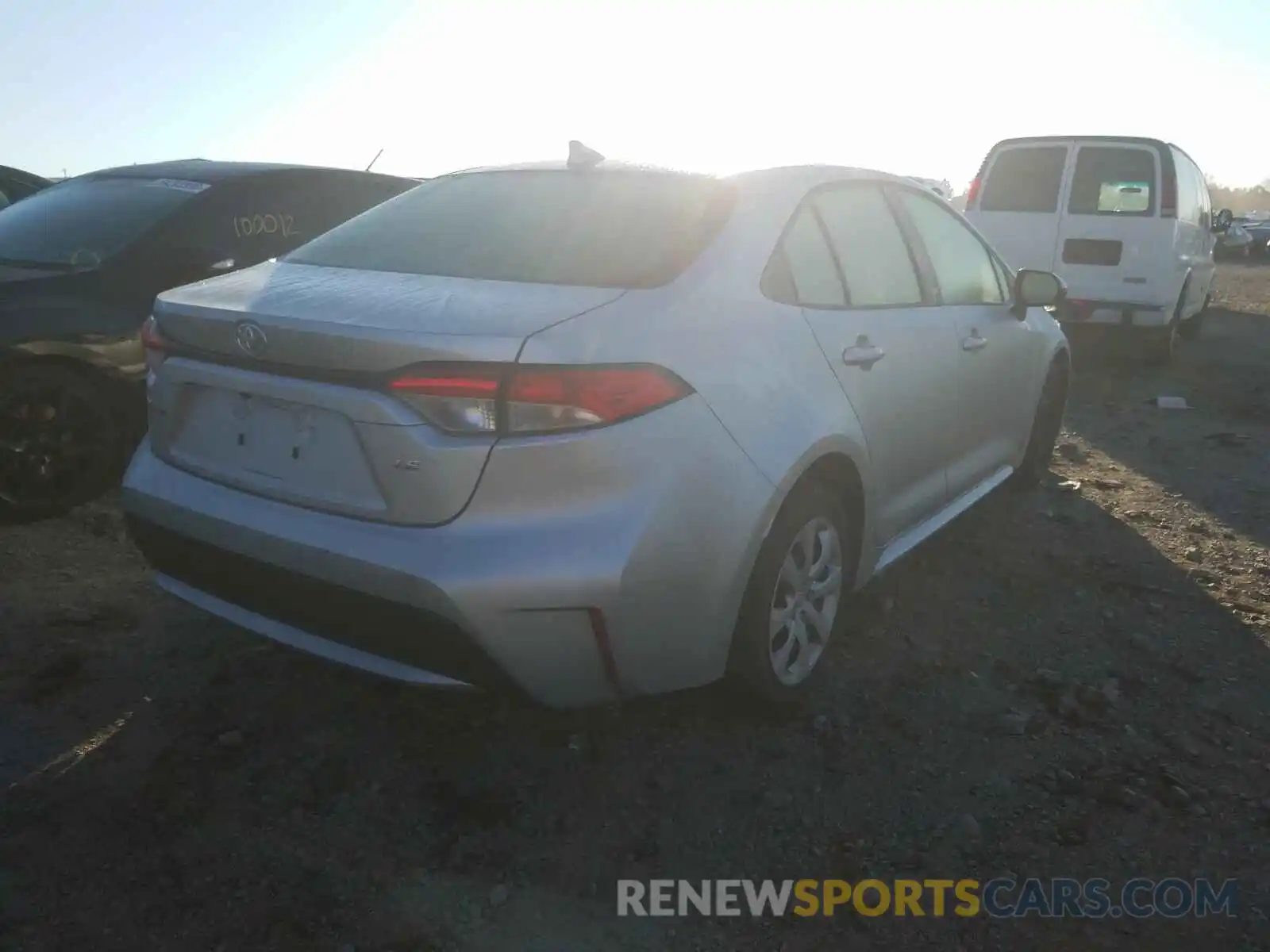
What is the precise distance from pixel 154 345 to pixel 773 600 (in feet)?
5.96

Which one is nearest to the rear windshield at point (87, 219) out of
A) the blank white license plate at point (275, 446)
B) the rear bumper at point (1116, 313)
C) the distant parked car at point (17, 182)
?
the blank white license plate at point (275, 446)

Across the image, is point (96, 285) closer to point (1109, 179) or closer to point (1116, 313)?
point (1116, 313)

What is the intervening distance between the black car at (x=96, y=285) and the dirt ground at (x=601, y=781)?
406 millimetres

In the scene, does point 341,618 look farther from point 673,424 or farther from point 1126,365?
→ point 1126,365

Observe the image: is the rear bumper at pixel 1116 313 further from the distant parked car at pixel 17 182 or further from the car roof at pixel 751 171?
the distant parked car at pixel 17 182

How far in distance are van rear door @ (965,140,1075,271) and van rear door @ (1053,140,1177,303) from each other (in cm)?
9

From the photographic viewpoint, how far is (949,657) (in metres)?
3.55

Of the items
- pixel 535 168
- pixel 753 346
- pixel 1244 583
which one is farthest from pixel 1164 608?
pixel 535 168

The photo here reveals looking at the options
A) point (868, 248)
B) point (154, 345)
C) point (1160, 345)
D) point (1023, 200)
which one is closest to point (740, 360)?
point (868, 248)

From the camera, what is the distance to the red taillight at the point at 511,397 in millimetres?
2168

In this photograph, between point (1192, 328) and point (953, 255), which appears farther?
point (1192, 328)

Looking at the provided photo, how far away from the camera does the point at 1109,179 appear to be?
8.98 meters

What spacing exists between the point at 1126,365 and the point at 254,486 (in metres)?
9.23

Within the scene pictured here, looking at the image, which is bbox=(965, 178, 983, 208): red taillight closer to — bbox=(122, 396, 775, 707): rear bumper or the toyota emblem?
bbox=(122, 396, 775, 707): rear bumper
